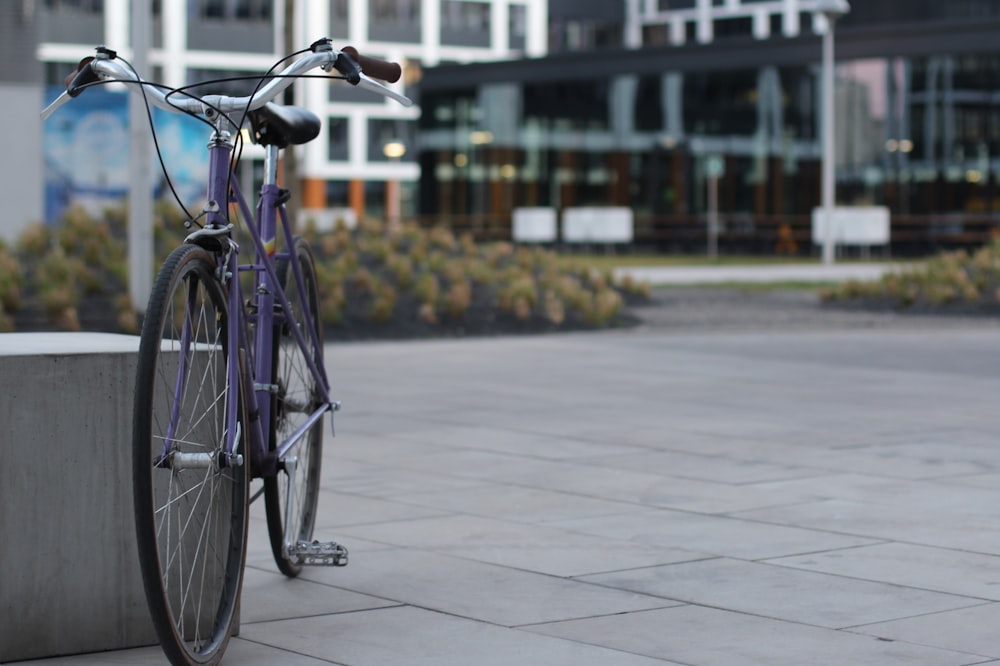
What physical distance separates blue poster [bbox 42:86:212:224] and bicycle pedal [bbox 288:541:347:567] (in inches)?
1213

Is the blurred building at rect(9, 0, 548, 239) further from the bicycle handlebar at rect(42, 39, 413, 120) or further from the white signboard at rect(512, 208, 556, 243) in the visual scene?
the bicycle handlebar at rect(42, 39, 413, 120)

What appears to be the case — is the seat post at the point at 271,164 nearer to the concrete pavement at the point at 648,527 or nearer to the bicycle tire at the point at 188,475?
the bicycle tire at the point at 188,475

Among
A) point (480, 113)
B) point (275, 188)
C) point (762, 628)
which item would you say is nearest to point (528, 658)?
point (762, 628)

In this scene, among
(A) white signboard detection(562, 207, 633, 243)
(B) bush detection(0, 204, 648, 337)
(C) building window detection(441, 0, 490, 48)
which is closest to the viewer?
(B) bush detection(0, 204, 648, 337)

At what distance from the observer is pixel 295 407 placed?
5.68 metres

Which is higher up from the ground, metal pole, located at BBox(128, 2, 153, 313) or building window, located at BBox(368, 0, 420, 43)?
building window, located at BBox(368, 0, 420, 43)

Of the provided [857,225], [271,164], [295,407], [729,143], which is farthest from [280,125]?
[729,143]

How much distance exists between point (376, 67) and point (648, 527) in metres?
2.23

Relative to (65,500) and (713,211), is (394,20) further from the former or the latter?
(65,500)

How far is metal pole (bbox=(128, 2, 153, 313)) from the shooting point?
1580 cm

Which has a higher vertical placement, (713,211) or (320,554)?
(713,211)

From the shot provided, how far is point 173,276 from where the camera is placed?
420cm

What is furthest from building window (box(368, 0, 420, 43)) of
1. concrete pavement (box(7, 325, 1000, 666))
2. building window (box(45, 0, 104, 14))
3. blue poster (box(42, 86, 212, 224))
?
concrete pavement (box(7, 325, 1000, 666))

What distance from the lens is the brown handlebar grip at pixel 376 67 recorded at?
5012mm
